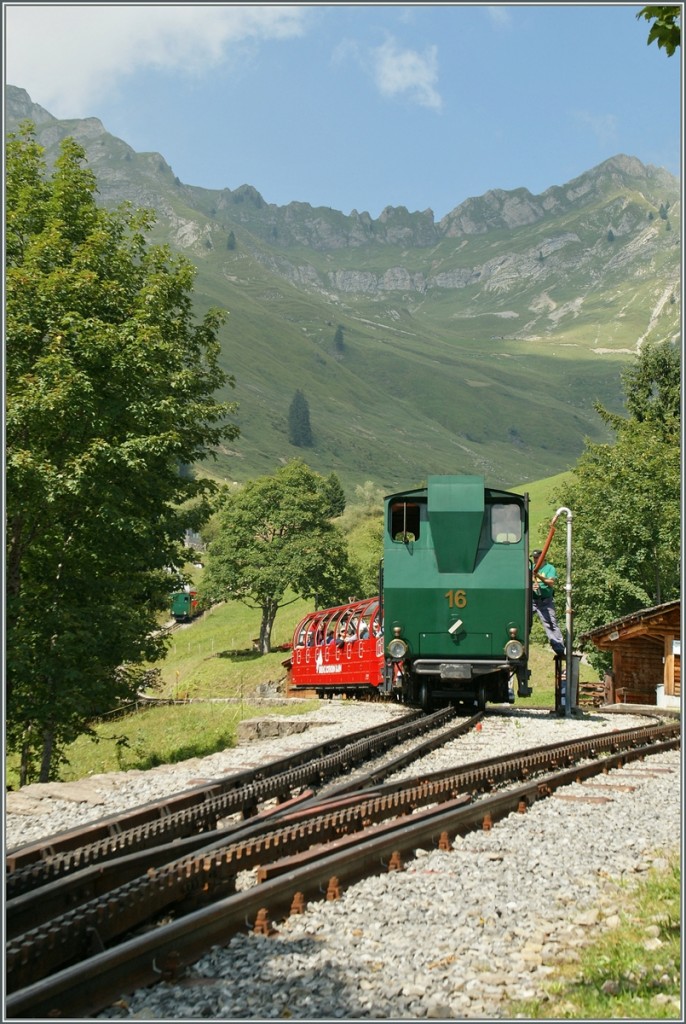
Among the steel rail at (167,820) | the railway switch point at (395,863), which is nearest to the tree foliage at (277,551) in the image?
the steel rail at (167,820)

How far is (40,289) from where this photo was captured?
18.2 metres

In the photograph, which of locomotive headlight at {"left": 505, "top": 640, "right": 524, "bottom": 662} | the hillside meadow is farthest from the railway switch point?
locomotive headlight at {"left": 505, "top": 640, "right": 524, "bottom": 662}

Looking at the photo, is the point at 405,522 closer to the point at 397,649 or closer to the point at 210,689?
the point at 397,649

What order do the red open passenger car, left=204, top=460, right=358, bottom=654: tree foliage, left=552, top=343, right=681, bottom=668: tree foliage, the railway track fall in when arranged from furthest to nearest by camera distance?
left=204, top=460, right=358, bottom=654: tree foliage < left=552, top=343, right=681, bottom=668: tree foliage < the red open passenger car < the railway track

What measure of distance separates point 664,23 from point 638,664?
30425 millimetres

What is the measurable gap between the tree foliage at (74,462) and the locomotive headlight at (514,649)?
7.20 metres

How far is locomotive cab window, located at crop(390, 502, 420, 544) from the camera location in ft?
61.6

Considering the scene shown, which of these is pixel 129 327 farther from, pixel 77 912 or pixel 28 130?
pixel 77 912

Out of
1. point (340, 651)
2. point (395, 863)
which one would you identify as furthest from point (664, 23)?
point (340, 651)

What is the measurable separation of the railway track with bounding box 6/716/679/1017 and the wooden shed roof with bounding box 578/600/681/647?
17578 mm

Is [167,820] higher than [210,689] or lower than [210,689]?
higher

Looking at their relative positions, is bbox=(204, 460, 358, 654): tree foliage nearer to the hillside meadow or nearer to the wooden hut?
the hillside meadow

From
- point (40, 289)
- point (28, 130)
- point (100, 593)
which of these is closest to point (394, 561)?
point (100, 593)

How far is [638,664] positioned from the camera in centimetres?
3422
